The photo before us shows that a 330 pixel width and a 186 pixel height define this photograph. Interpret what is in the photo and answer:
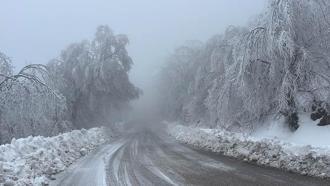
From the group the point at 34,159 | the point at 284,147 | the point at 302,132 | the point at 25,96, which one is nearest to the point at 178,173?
the point at 284,147

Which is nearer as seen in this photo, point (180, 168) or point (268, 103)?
point (180, 168)

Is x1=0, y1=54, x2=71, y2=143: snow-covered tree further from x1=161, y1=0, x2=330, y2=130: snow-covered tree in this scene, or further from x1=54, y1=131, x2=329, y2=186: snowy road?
x1=161, y1=0, x2=330, y2=130: snow-covered tree

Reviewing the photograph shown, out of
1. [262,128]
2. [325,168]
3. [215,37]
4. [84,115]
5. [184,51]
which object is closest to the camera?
[325,168]

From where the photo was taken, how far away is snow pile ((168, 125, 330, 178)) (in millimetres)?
12094

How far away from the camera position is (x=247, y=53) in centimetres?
1822

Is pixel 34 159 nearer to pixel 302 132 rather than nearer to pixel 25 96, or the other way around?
pixel 25 96

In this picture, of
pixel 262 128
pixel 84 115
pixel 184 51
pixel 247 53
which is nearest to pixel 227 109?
pixel 262 128

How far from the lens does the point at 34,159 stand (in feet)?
47.4

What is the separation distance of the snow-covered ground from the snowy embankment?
6.46m

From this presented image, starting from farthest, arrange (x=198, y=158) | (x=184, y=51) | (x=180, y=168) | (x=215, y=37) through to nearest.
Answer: (x=184, y=51), (x=215, y=37), (x=198, y=158), (x=180, y=168)

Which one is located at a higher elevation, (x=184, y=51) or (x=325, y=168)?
(x=184, y=51)

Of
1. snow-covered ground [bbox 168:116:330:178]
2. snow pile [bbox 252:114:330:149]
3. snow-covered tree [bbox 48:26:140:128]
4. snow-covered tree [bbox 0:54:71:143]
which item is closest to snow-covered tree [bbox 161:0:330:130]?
snow pile [bbox 252:114:330:149]

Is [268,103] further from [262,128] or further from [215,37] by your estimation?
[215,37]

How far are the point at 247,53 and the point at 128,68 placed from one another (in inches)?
1208
